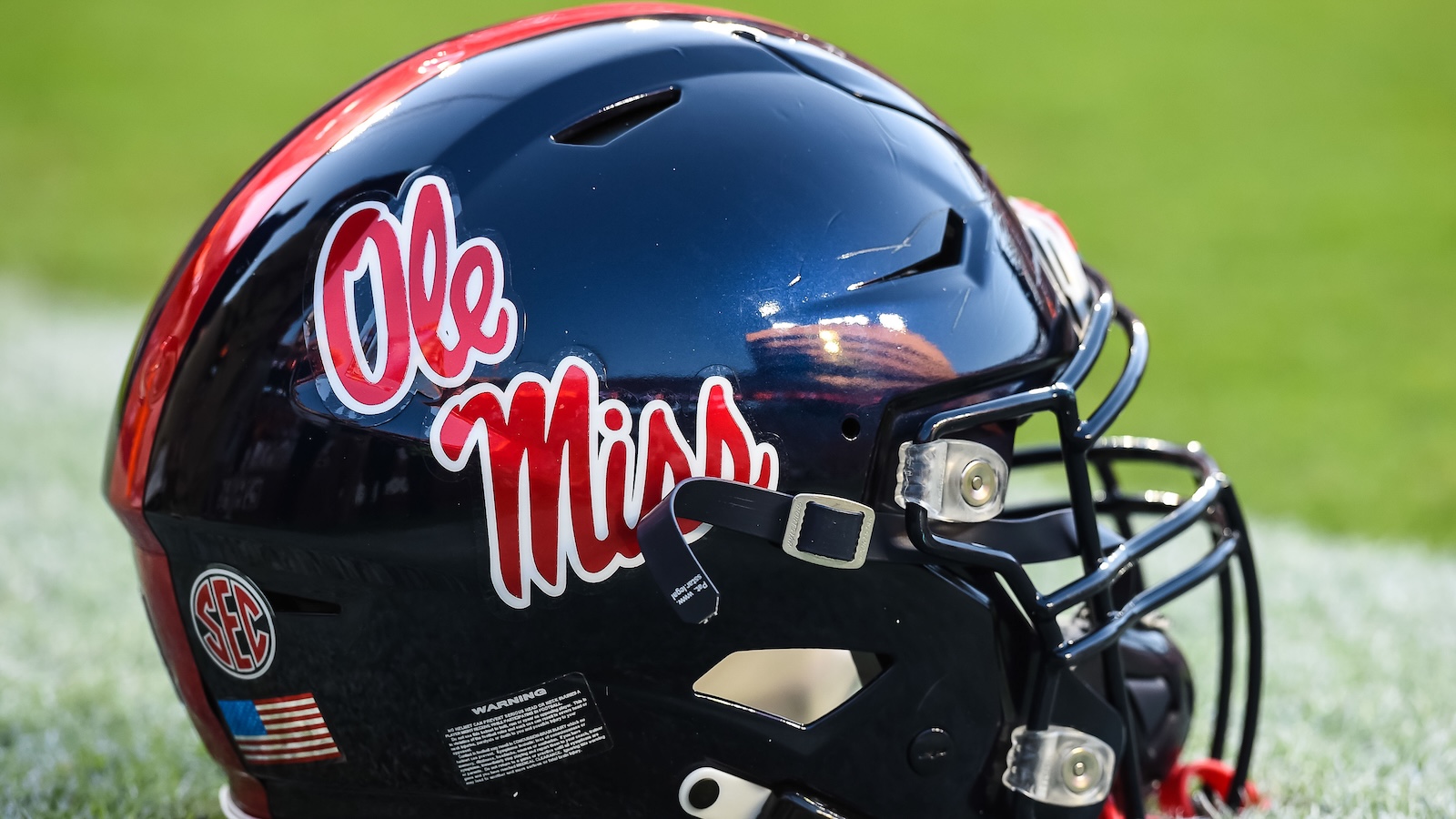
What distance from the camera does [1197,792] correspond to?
6.48 feet

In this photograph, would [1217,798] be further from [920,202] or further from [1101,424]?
[920,202]

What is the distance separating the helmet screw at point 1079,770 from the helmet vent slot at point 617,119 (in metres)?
0.85

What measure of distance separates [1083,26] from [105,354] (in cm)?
1168

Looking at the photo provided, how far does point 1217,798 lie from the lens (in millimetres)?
1932

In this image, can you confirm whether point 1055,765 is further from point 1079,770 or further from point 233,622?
point 233,622

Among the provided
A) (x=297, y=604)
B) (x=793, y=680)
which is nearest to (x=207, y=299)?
(x=297, y=604)

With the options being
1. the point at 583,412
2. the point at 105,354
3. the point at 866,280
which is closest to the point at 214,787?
the point at 583,412

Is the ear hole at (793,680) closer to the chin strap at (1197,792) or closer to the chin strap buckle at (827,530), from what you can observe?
the chin strap buckle at (827,530)

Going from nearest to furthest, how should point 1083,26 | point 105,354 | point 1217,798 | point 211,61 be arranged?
point 1217,798 → point 105,354 → point 211,61 → point 1083,26

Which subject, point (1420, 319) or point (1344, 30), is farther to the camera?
point (1344, 30)

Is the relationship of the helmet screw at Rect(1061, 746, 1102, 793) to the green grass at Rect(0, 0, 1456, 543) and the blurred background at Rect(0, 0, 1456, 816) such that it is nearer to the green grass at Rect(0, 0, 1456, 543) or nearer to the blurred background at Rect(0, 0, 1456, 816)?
the blurred background at Rect(0, 0, 1456, 816)

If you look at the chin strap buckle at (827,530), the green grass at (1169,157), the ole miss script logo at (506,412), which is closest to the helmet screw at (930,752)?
the chin strap buckle at (827,530)

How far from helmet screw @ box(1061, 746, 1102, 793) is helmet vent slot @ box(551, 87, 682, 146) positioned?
0.85m

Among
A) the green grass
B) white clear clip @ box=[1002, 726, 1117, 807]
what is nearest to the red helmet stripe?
white clear clip @ box=[1002, 726, 1117, 807]
